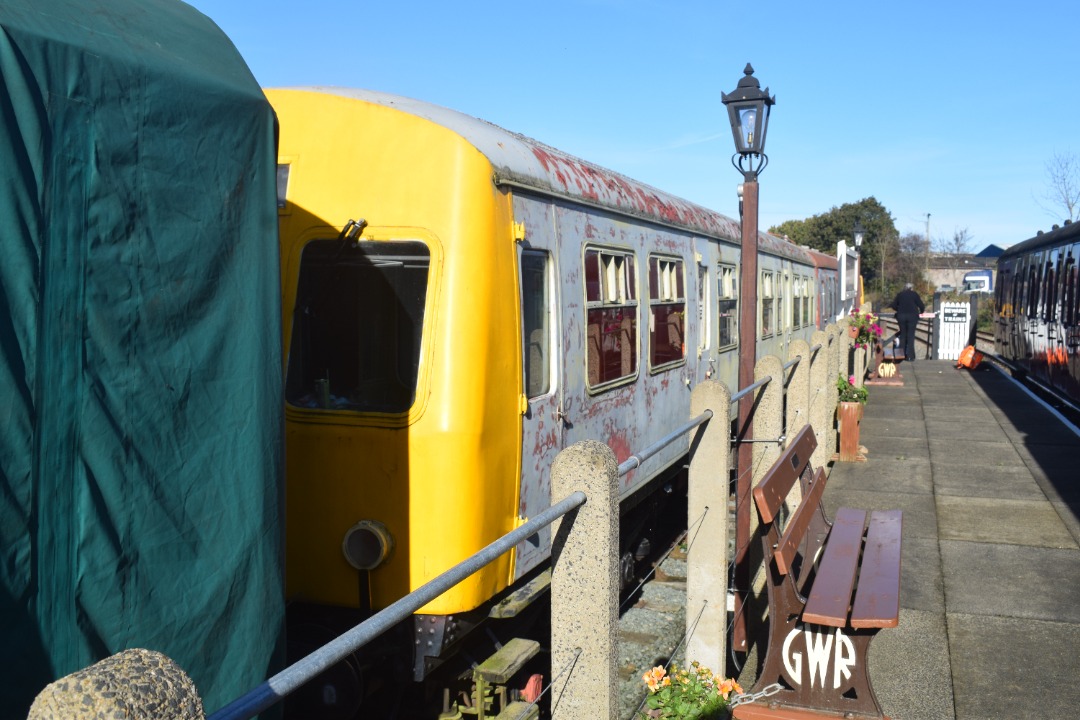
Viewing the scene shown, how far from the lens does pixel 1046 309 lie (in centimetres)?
1678

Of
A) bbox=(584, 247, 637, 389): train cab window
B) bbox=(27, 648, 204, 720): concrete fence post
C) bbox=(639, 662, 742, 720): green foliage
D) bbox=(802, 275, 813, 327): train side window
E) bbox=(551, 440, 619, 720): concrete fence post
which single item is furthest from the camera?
bbox=(802, 275, 813, 327): train side window

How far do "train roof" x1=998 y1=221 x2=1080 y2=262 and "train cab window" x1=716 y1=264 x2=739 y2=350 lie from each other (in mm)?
7178

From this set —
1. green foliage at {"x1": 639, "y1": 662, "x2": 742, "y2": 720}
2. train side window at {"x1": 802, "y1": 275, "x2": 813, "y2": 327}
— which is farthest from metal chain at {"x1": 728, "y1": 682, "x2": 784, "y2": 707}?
train side window at {"x1": 802, "y1": 275, "x2": 813, "y2": 327}

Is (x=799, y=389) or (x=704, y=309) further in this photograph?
(x=704, y=309)

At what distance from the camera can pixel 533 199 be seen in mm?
5078

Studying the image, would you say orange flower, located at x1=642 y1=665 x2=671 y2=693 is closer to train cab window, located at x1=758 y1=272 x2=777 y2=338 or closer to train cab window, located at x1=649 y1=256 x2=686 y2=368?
train cab window, located at x1=649 y1=256 x2=686 y2=368

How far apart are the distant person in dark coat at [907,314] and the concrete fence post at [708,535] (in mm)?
18357

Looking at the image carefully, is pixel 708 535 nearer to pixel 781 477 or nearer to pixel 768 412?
pixel 781 477

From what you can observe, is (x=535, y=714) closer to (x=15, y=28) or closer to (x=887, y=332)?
(x=15, y=28)

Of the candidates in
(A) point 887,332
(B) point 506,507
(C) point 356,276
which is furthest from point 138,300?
(A) point 887,332

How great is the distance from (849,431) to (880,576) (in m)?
5.91

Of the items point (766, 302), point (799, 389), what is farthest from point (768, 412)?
point (766, 302)

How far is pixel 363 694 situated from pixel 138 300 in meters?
2.31

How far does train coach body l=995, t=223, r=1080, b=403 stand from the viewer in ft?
47.2
